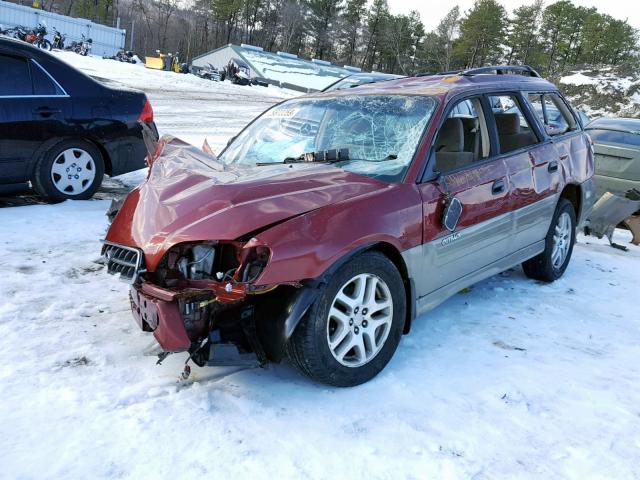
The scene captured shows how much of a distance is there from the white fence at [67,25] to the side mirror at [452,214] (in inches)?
1840

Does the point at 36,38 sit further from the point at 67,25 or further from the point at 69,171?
the point at 69,171

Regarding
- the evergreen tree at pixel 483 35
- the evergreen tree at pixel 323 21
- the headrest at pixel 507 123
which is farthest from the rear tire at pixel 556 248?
the evergreen tree at pixel 323 21

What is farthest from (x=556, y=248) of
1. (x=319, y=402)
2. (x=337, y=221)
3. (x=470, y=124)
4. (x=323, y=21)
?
(x=323, y=21)

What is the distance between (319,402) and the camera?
9.60 ft

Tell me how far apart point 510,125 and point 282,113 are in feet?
5.92

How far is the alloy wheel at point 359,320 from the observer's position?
297cm

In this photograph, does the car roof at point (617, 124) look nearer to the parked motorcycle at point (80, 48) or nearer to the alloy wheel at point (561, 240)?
the alloy wheel at point (561, 240)

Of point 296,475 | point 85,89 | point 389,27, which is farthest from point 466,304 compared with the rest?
point 389,27

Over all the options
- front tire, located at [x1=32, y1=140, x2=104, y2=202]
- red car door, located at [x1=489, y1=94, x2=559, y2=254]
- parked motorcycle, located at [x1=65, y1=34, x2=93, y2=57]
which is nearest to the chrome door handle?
red car door, located at [x1=489, y1=94, x2=559, y2=254]

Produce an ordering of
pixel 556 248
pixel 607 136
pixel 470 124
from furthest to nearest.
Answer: pixel 607 136 < pixel 556 248 < pixel 470 124

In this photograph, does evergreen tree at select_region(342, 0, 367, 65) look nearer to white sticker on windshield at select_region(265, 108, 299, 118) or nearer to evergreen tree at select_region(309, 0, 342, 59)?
evergreen tree at select_region(309, 0, 342, 59)

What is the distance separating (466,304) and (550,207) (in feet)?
3.72

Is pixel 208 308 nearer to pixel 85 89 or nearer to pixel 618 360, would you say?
pixel 618 360

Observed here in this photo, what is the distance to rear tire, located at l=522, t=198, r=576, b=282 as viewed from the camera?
4906mm
